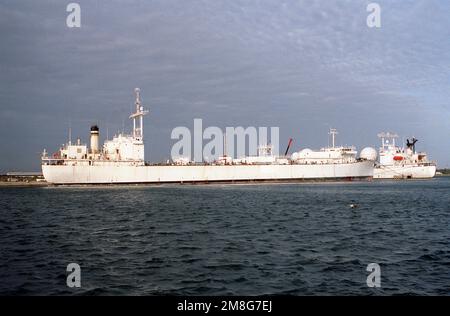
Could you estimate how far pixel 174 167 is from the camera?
3506 inches

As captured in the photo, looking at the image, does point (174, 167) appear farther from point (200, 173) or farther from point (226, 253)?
point (226, 253)

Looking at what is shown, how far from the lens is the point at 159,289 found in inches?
492

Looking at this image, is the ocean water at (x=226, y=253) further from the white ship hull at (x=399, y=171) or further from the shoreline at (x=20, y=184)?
the white ship hull at (x=399, y=171)

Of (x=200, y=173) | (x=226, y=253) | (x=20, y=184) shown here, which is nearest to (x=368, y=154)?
(x=200, y=173)

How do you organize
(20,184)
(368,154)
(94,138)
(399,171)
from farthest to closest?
(399,171)
(368,154)
(20,184)
(94,138)

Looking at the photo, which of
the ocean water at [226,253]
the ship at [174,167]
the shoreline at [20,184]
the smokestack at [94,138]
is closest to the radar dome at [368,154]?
the ship at [174,167]

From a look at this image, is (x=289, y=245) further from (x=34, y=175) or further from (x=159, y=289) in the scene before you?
(x=34, y=175)

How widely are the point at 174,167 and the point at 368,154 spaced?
5772 cm

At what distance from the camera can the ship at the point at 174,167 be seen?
80750 millimetres
